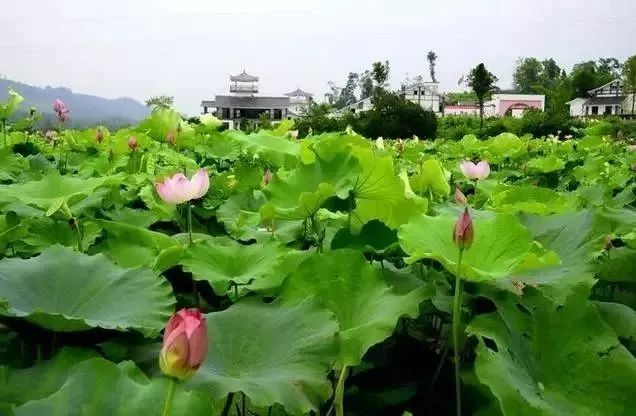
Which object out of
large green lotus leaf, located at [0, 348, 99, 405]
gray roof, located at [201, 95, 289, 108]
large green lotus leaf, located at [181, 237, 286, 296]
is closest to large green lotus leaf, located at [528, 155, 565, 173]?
large green lotus leaf, located at [181, 237, 286, 296]

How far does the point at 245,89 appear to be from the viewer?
53062 millimetres

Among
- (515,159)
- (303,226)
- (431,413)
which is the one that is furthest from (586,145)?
(431,413)

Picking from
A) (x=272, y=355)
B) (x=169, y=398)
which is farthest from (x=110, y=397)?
(x=272, y=355)

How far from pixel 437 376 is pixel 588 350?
14 centimetres

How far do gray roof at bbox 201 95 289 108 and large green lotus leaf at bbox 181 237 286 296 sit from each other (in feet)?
157

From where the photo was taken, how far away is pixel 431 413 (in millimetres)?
632

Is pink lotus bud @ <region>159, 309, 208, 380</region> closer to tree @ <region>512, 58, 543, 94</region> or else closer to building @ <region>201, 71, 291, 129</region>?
building @ <region>201, 71, 291, 129</region>

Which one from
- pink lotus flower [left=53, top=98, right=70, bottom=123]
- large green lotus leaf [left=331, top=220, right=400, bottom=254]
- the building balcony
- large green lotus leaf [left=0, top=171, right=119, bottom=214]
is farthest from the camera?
the building balcony

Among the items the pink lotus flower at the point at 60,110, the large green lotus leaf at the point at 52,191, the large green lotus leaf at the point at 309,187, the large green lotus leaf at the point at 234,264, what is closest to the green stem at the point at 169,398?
the large green lotus leaf at the point at 234,264

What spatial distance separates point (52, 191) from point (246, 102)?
161 feet

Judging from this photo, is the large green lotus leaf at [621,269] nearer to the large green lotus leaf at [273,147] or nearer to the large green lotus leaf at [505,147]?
the large green lotus leaf at [273,147]

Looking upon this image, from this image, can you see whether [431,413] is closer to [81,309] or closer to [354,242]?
[354,242]

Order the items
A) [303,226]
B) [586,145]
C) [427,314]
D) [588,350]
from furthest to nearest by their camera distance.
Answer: [586,145] < [303,226] < [427,314] < [588,350]

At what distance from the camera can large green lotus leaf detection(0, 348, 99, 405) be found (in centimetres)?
47
